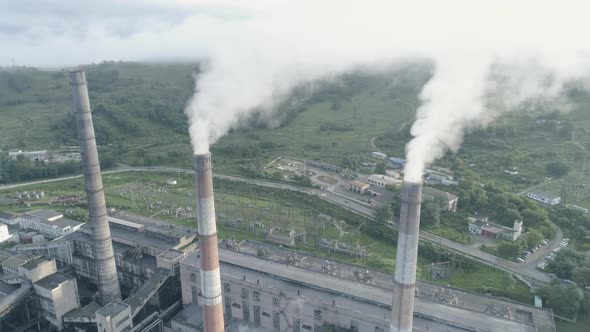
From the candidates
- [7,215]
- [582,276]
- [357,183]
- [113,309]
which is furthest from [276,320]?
[7,215]

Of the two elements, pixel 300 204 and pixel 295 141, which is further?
pixel 295 141

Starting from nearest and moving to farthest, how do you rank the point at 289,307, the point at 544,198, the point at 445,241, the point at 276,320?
the point at 289,307 → the point at 276,320 → the point at 445,241 → the point at 544,198

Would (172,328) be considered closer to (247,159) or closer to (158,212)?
(158,212)

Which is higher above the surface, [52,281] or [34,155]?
[34,155]

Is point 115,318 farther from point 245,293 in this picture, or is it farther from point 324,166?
point 324,166

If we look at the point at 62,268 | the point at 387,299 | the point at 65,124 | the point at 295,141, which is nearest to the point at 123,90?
the point at 65,124

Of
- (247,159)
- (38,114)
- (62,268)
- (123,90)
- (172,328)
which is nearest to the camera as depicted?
(172,328)
